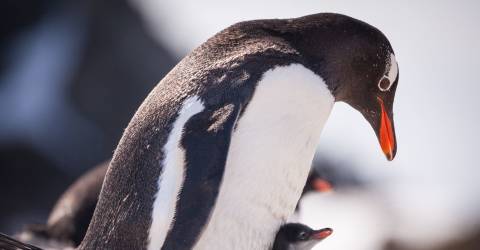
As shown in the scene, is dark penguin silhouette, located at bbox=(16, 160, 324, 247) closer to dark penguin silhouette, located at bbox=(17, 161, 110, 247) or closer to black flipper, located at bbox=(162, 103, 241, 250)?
dark penguin silhouette, located at bbox=(17, 161, 110, 247)

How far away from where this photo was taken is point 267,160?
284 centimetres

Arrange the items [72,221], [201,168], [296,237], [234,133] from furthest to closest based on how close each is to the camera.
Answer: [72,221]
[296,237]
[234,133]
[201,168]

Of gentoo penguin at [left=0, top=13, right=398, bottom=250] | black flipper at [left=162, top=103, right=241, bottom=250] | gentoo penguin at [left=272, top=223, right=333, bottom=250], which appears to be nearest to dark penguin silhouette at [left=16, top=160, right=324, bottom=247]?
gentoo penguin at [left=272, top=223, right=333, bottom=250]

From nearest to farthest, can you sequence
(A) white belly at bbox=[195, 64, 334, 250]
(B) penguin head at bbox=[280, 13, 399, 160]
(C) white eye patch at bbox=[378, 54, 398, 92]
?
(A) white belly at bbox=[195, 64, 334, 250] → (B) penguin head at bbox=[280, 13, 399, 160] → (C) white eye patch at bbox=[378, 54, 398, 92]

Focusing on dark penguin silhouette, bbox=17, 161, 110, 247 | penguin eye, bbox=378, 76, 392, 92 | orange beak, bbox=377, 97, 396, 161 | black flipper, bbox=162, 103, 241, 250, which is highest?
dark penguin silhouette, bbox=17, 161, 110, 247

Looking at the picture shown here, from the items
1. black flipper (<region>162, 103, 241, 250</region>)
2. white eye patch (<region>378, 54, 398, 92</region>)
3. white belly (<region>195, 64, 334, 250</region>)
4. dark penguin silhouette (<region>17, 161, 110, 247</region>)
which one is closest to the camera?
black flipper (<region>162, 103, 241, 250</region>)

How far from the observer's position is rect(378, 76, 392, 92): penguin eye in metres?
3.12

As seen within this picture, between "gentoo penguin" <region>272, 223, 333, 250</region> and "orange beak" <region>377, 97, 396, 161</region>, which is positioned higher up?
"orange beak" <region>377, 97, 396, 161</region>

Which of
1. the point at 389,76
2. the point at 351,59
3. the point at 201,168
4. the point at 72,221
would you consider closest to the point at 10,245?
the point at 201,168

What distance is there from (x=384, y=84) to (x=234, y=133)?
1.99 feet

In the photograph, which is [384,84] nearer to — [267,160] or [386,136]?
[386,136]

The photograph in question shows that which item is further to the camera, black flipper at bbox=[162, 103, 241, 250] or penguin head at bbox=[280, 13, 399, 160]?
penguin head at bbox=[280, 13, 399, 160]

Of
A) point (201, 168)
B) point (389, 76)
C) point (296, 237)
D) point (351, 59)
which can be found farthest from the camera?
point (296, 237)

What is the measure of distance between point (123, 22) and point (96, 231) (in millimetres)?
6802
